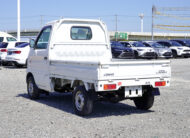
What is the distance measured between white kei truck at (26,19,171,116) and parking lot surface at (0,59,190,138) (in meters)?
0.41

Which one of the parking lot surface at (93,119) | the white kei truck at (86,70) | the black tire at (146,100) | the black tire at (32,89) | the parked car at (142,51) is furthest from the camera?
the parked car at (142,51)

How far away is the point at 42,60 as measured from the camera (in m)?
9.91

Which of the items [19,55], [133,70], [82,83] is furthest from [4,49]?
[133,70]

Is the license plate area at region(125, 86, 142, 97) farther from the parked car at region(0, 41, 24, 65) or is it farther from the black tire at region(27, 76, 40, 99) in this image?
the parked car at region(0, 41, 24, 65)

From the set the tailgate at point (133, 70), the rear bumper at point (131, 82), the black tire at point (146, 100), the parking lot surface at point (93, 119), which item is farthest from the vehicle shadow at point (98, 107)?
the tailgate at point (133, 70)

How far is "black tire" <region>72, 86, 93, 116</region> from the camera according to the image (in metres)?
7.88

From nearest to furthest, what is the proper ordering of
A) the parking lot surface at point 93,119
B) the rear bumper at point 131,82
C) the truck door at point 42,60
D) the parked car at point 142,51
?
the parking lot surface at point 93,119 < the rear bumper at point 131,82 < the truck door at point 42,60 < the parked car at point 142,51

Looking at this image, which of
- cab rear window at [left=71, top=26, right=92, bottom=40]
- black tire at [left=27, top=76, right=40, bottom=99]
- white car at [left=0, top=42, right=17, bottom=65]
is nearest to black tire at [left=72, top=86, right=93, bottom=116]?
cab rear window at [left=71, top=26, right=92, bottom=40]

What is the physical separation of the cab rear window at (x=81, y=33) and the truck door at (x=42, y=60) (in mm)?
647

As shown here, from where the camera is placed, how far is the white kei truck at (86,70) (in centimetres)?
769

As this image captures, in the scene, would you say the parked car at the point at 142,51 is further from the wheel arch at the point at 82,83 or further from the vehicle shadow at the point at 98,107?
the wheel arch at the point at 82,83

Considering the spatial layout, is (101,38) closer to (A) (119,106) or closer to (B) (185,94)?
(A) (119,106)

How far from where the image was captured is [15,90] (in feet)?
41.9

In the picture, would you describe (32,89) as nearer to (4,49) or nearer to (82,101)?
(82,101)
